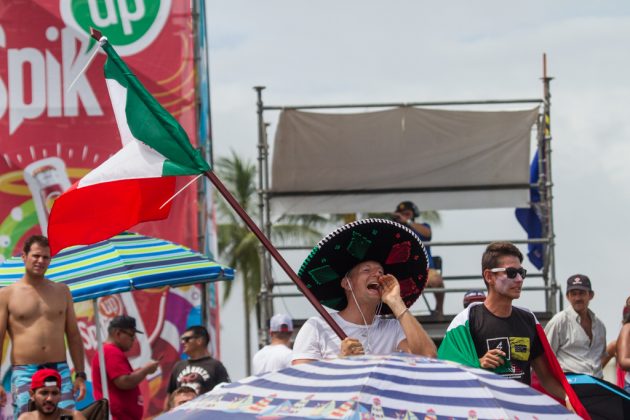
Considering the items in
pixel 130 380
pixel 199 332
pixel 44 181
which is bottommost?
pixel 130 380

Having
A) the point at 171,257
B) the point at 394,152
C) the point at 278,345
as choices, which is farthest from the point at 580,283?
the point at 394,152

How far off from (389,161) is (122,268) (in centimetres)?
497

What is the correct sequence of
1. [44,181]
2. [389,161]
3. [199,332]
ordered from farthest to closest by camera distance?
[44,181] < [389,161] < [199,332]

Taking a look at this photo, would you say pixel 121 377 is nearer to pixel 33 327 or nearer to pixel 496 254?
pixel 33 327

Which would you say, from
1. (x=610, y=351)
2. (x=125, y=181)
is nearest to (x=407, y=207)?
(x=610, y=351)

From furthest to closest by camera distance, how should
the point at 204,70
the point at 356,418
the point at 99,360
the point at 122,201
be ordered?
the point at 204,70 < the point at 99,360 < the point at 122,201 < the point at 356,418

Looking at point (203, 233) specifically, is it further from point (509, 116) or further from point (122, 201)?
point (122, 201)

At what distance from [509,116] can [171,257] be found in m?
5.32

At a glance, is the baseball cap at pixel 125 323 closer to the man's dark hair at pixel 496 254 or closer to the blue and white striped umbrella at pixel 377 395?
the man's dark hair at pixel 496 254

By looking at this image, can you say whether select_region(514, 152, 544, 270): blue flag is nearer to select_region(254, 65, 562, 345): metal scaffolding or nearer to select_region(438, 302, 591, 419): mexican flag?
select_region(254, 65, 562, 345): metal scaffolding

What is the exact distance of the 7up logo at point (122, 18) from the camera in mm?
15672

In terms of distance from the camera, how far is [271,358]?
36.0 ft

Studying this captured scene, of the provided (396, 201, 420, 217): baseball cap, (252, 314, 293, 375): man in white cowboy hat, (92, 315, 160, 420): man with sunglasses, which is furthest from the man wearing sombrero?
(396, 201, 420, 217): baseball cap

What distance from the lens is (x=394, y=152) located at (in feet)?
49.2
